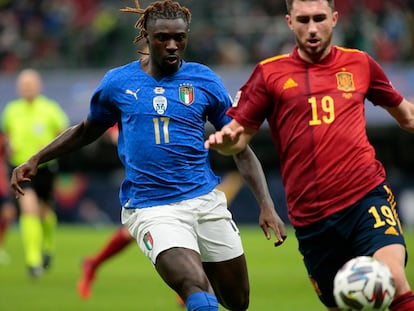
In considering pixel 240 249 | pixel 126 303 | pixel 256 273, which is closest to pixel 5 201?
pixel 256 273

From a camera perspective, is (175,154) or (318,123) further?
(175,154)

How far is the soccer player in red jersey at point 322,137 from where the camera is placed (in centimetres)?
660

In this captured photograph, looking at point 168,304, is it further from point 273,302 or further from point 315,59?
point 315,59

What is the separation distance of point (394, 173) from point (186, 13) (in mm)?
16750

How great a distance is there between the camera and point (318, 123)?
6617 millimetres

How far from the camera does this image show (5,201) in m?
18.4

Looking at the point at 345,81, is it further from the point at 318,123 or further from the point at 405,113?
the point at 405,113

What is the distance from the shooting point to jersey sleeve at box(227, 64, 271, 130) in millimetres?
6738

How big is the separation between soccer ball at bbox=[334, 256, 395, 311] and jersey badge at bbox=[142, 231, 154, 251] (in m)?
1.55

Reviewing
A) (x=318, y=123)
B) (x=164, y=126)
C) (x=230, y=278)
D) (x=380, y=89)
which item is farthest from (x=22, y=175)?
(x=380, y=89)

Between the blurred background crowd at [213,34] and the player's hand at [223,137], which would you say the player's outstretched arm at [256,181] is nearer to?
the player's hand at [223,137]

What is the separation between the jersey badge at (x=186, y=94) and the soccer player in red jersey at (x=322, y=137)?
603 millimetres

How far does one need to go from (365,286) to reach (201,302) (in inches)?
46.8

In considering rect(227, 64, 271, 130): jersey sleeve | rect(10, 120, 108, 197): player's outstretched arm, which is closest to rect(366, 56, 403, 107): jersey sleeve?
rect(227, 64, 271, 130): jersey sleeve
